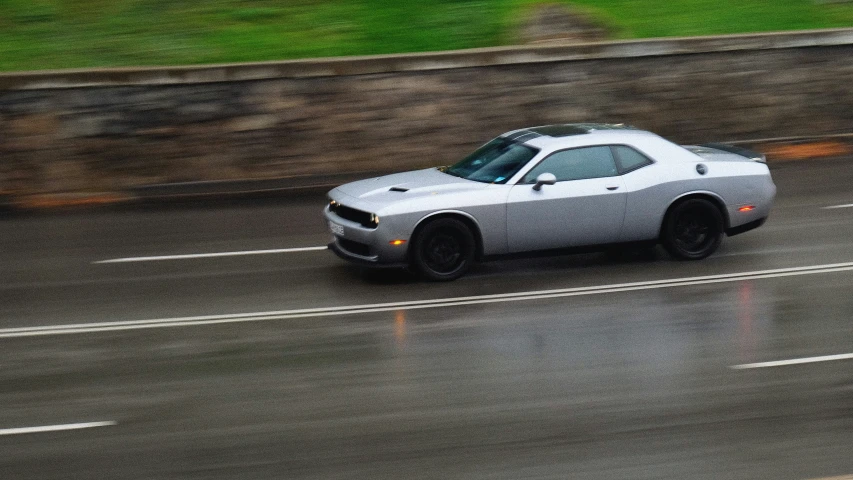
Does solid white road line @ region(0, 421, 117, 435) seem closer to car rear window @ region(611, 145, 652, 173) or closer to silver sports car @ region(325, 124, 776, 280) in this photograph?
silver sports car @ region(325, 124, 776, 280)

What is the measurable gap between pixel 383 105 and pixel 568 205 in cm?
680

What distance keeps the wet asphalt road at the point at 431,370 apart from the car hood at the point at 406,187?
90cm

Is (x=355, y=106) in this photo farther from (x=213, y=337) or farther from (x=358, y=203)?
(x=213, y=337)

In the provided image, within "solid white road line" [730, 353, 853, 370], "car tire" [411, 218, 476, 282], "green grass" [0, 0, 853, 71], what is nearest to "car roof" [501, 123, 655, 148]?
"car tire" [411, 218, 476, 282]

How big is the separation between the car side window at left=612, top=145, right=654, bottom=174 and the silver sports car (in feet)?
0.03

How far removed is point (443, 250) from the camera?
34.7ft

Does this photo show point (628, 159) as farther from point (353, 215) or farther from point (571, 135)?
point (353, 215)

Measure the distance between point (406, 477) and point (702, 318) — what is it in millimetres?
4174

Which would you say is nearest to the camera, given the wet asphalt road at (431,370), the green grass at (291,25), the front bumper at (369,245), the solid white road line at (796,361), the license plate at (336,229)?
the wet asphalt road at (431,370)

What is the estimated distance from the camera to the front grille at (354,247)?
10.5 metres

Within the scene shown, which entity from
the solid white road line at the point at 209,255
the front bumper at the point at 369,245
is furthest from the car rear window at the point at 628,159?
the solid white road line at the point at 209,255

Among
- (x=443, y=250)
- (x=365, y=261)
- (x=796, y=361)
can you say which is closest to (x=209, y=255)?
(x=365, y=261)

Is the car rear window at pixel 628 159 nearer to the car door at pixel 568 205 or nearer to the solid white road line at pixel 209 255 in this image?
the car door at pixel 568 205

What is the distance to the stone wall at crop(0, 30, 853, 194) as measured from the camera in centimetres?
1598
